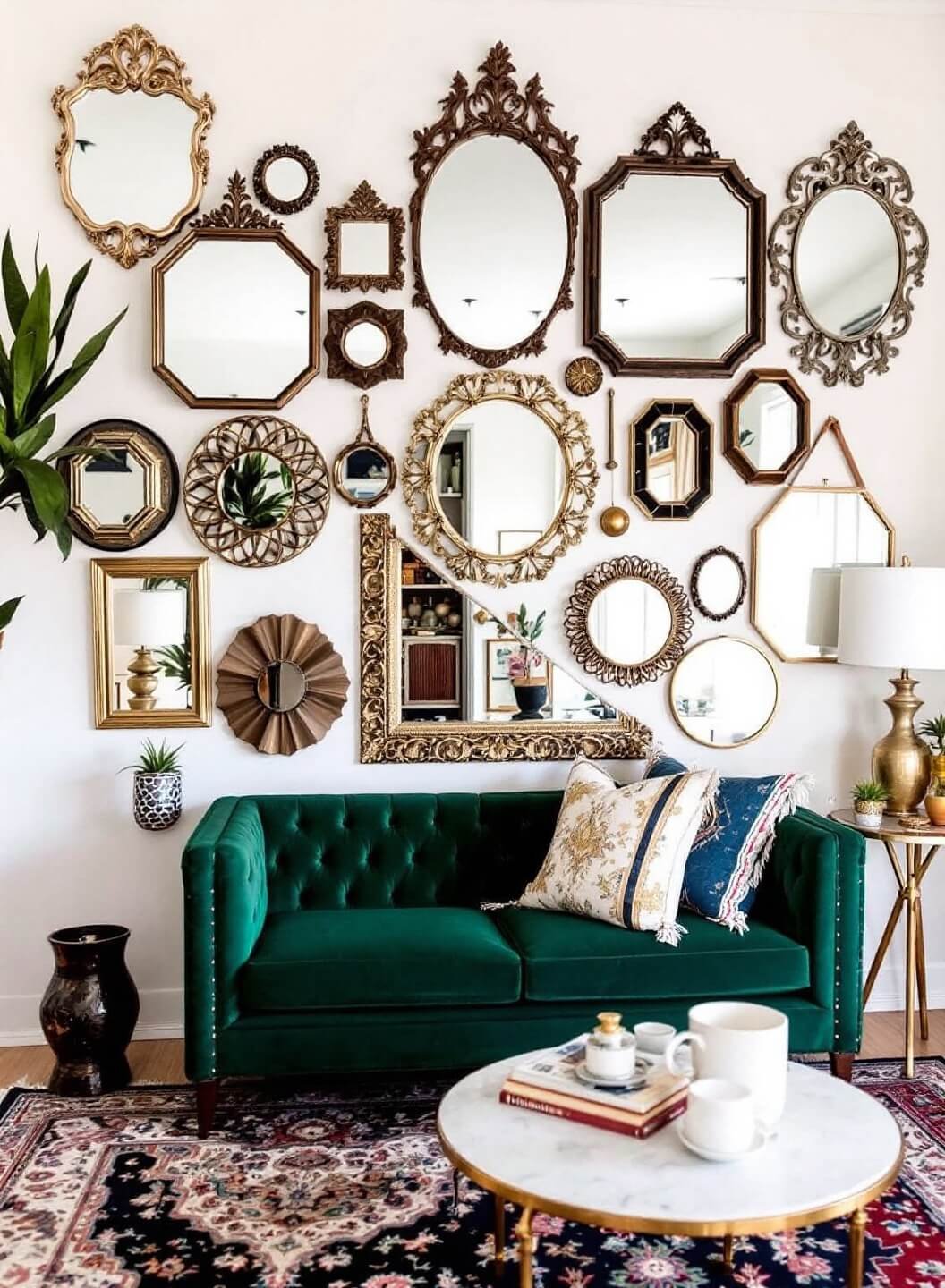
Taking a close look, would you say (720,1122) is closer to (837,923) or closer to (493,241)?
(837,923)

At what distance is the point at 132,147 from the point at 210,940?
238cm

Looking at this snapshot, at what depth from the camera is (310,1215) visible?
2.66m

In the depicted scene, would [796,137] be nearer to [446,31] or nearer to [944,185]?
[944,185]

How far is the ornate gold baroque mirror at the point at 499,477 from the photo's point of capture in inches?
153

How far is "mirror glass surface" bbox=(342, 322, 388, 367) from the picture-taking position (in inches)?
151

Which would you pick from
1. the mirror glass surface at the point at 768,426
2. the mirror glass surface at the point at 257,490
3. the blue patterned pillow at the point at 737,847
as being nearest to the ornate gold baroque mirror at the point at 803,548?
the mirror glass surface at the point at 768,426

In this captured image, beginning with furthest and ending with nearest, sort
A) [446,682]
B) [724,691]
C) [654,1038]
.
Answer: [724,691] < [446,682] < [654,1038]

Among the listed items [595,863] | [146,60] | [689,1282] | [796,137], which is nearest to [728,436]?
[796,137]

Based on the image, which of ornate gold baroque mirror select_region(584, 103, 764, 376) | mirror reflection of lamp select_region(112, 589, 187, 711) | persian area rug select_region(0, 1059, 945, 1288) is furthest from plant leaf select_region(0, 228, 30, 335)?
persian area rug select_region(0, 1059, 945, 1288)

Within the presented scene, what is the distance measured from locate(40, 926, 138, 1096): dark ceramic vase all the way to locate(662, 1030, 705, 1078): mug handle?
1801mm

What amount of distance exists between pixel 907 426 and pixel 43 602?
2.83m

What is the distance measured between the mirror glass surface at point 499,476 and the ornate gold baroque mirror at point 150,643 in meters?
0.83

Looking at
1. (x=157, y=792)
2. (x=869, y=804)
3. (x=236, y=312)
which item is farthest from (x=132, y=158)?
(x=869, y=804)

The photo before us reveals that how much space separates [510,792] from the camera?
3.80 metres
